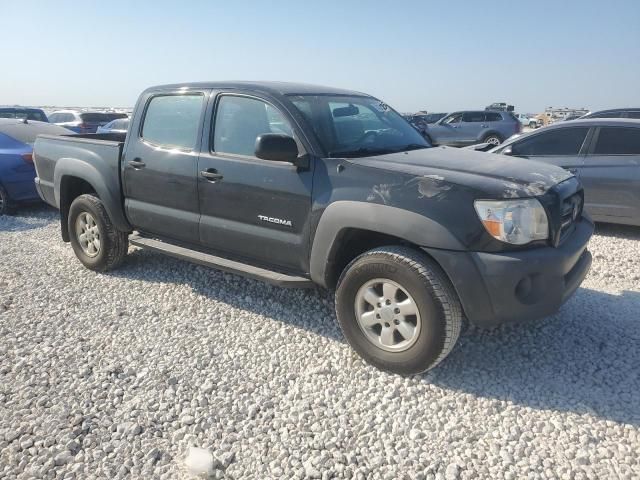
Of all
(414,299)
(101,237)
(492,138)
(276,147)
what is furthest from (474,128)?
(414,299)

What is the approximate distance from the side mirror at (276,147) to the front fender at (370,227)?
0.46 metres

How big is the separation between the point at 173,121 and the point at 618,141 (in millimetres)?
5326

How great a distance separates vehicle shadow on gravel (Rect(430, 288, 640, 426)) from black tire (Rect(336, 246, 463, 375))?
235mm

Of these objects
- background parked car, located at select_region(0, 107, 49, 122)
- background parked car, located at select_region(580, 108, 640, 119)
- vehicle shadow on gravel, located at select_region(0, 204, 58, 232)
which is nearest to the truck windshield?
vehicle shadow on gravel, located at select_region(0, 204, 58, 232)

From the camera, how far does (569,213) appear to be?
328 centimetres

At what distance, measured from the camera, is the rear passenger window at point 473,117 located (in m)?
18.0

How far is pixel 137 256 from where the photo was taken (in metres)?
5.57

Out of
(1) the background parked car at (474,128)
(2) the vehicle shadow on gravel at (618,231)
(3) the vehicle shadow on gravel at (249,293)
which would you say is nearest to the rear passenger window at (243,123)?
(3) the vehicle shadow on gravel at (249,293)

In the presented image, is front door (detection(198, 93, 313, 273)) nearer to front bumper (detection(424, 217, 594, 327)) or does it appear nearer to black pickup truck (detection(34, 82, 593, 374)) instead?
black pickup truck (detection(34, 82, 593, 374))

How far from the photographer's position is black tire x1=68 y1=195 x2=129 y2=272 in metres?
4.76

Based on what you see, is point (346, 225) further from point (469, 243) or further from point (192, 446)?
point (192, 446)

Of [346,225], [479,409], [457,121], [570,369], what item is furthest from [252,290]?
[457,121]

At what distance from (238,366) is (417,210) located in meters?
1.55

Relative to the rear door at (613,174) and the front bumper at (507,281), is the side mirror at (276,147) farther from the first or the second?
the rear door at (613,174)
